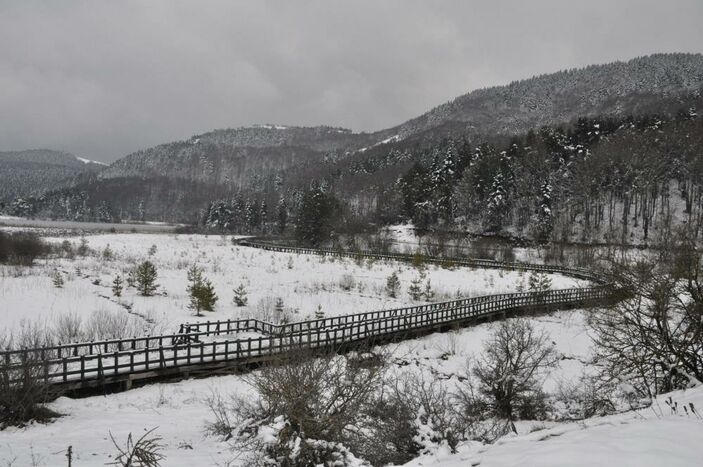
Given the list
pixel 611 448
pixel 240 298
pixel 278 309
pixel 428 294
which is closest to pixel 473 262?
pixel 428 294

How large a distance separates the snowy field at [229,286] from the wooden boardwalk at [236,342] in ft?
10.8

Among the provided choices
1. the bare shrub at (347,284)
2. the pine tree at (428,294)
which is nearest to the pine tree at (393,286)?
the pine tree at (428,294)

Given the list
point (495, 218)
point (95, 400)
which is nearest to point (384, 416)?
point (95, 400)

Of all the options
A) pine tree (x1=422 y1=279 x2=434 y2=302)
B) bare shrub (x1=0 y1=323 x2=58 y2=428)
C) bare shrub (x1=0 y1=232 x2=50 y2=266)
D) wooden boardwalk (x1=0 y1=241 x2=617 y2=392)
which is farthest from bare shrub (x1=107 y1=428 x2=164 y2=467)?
bare shrub (x1=0 y1=232 x2=50 y2=266)

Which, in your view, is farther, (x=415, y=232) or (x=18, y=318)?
(x=415, y=232)

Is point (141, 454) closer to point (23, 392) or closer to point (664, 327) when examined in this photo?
point (23, 392)

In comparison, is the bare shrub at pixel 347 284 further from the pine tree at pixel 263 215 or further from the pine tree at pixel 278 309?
the pine tree at pixel 263 215

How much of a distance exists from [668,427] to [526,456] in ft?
7.93

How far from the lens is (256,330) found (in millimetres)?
24766

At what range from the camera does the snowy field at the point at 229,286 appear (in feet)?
90.2

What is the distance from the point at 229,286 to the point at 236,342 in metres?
20.6

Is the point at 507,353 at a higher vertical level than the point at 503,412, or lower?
higher

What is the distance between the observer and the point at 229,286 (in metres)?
39.2

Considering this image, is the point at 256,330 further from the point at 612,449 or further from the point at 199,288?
the point at 612,449
